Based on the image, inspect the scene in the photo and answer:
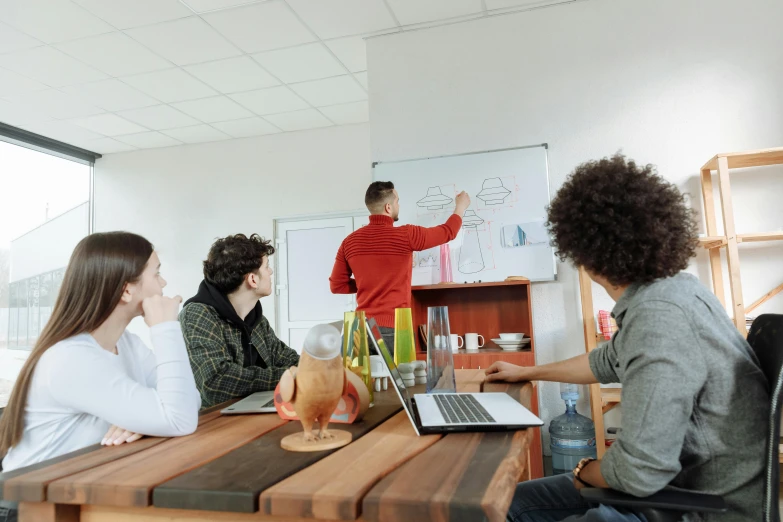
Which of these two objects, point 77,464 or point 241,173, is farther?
point 241,173

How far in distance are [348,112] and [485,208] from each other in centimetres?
197

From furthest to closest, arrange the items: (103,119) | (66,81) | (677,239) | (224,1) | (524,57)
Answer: (103,119) → (66,81) → (524,57) → (224,1) → (677,239)

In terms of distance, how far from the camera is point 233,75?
3.84 metres

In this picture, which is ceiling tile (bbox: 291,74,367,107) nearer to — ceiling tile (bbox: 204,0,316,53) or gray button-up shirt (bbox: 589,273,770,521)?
ceiling tile (bbox: 204,0,316,53)

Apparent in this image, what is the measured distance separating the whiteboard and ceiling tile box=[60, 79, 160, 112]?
7.15 feet

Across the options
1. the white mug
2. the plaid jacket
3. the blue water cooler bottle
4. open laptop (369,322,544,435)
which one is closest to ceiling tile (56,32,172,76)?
the plaid jacket

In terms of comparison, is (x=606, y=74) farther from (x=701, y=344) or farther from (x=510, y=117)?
(x=701, y=344)

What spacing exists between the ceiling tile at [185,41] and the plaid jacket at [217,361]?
7.29 feet

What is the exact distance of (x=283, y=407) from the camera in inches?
46.6

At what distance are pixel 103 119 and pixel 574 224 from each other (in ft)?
15.4

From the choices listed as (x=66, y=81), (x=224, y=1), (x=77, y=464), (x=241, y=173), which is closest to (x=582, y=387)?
(x=77, y=464)

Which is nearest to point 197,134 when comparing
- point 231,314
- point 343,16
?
point 343,16

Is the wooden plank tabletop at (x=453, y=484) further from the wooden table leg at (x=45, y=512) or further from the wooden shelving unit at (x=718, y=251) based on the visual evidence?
the wooden shelving unit at (x=718, y=251)

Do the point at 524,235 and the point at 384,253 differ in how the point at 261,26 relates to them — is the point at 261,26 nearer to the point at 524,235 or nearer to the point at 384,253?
the point at 384,253
